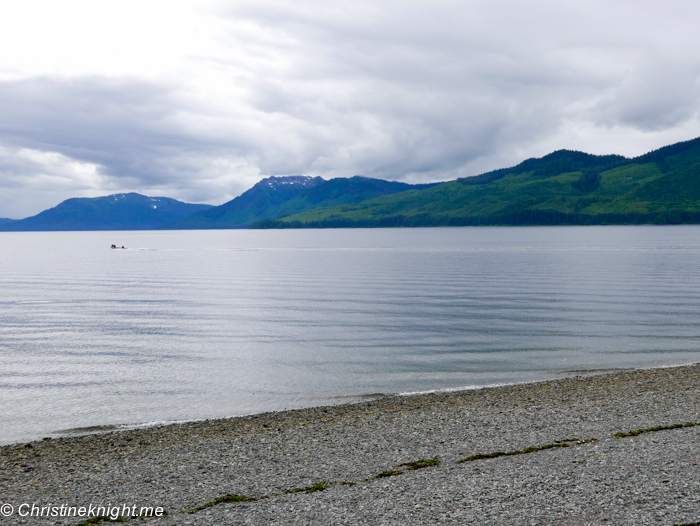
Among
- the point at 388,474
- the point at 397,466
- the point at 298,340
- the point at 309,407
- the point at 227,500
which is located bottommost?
the point at 309,407

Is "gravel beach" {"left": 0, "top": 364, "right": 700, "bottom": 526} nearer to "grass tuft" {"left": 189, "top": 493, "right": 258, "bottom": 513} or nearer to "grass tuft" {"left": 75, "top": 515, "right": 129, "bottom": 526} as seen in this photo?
"grass tuft" {"left": 189, "top": 493, "right": 258, "bottom": 513}

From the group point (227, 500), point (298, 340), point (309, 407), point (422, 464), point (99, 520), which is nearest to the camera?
point (99, 520)

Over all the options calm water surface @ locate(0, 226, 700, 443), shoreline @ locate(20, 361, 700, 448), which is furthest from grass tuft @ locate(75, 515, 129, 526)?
calm water surface @ locate(0, 226, 700, 443)

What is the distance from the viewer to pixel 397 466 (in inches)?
468

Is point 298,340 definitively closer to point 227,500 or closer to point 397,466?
point 397,466

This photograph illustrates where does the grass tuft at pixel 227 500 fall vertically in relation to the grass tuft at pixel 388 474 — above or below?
above

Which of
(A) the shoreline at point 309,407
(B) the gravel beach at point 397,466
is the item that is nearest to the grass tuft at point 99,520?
(B) the gravel beach at point 397,466

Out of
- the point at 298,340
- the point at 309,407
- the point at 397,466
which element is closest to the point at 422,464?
the point at 397,466

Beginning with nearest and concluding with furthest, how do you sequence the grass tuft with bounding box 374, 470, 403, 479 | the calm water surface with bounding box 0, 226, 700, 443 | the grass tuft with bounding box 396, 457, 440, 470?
the grass tuft with bounding box 374, 470, 403, 479, the grass tuft with bounding box 396, 457, 440, 470, the calm water surface with bounding box 0, 226, 700, 443

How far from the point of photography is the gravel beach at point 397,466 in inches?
364

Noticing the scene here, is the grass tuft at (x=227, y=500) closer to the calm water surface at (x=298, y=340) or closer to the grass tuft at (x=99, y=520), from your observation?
the grass tuft at (x=99, y=520)

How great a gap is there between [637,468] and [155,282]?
219 feet

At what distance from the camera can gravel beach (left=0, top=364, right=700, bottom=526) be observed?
9.26 m

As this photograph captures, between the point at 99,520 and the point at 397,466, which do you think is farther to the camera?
the point at 397,466
